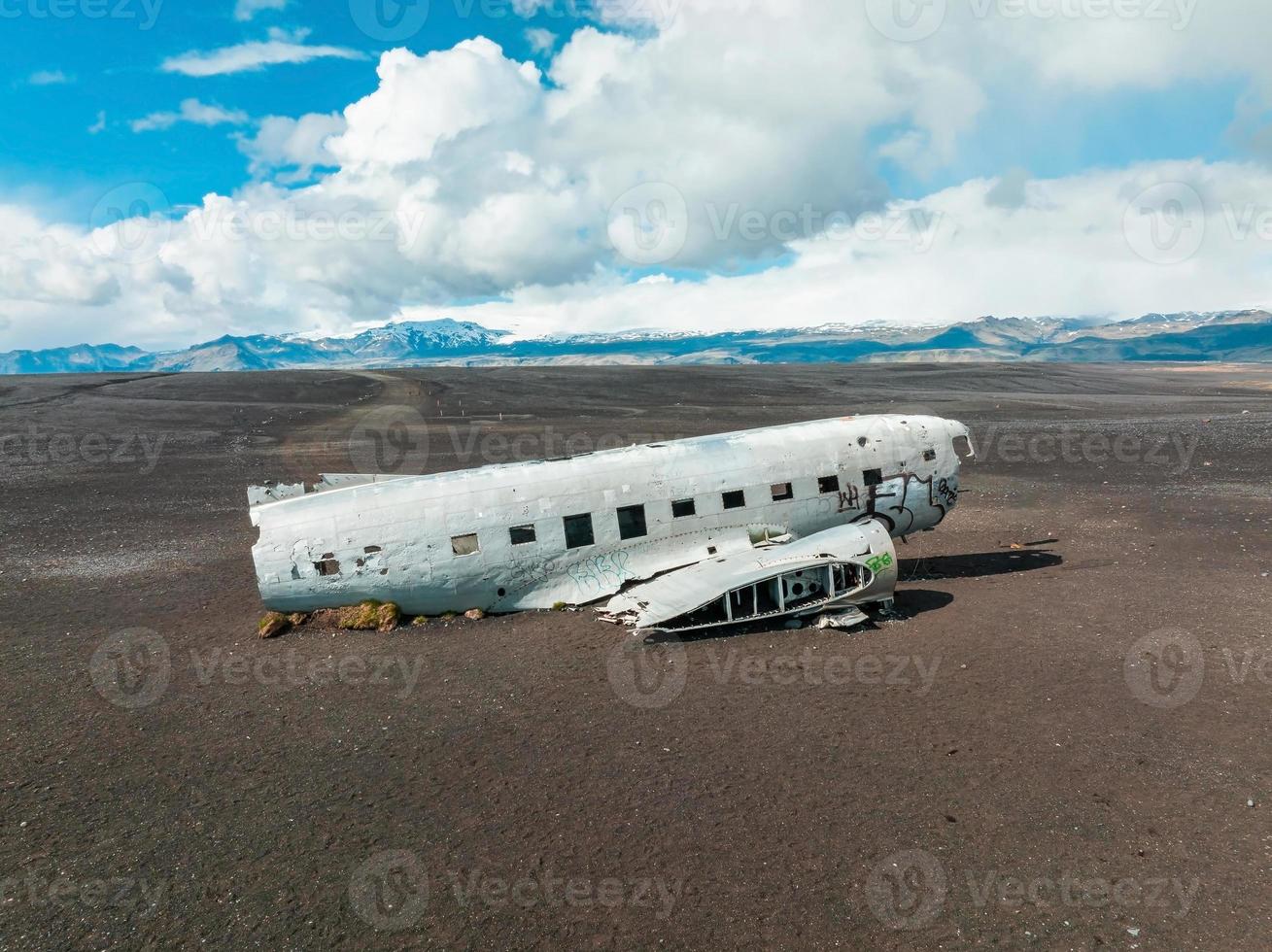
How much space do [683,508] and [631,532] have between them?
1656 millimetres

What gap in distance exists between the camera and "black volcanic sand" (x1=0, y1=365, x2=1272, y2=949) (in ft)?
30.1

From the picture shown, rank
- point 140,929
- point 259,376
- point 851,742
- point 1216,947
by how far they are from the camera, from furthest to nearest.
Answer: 1. point 259,376
2. point 851,742
3. point 140,929
4. point 1216,947

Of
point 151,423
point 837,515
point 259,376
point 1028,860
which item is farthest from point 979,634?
point 259,376

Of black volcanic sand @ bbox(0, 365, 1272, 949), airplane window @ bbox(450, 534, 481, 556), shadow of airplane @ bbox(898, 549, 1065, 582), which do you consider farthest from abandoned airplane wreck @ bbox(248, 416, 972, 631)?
shadow of airplane @ bbox(898, 549, 1065, 582)

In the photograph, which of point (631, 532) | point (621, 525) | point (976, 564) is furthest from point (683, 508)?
point (976, 564)

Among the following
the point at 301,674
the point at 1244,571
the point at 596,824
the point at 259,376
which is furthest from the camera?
the point at 259,376

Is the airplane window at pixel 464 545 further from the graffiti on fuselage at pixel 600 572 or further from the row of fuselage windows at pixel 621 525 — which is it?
the graffiti on fuselage at pixel 600 572

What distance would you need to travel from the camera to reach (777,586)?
674 inches

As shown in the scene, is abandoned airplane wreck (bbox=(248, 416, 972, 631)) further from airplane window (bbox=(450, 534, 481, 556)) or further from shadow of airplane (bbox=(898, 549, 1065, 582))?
shadow of airplane (bbox=(898, 549, 1065, 582))

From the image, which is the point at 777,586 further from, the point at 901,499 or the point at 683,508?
the point at 901,499

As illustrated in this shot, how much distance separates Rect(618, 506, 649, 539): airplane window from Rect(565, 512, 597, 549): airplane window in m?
0.83

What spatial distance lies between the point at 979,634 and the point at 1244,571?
10990 mm

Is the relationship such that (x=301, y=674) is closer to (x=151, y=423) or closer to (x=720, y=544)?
(x=720, y=544)

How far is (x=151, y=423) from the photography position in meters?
62.6
